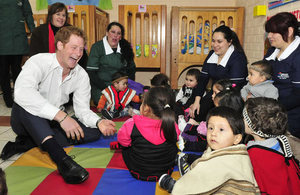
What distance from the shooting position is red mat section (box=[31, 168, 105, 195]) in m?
1.45

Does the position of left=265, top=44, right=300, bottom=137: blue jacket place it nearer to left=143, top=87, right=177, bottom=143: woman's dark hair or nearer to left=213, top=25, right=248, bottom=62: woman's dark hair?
left=213, top=25, right=248, bottom=62: woman's dark hair

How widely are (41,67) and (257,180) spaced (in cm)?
151

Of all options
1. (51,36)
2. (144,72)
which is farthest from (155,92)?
(144,72)

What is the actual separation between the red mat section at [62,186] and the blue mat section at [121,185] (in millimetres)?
40

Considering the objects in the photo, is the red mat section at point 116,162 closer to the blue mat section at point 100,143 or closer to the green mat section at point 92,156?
the green mat section at point 92,156

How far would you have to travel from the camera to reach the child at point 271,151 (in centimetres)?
118

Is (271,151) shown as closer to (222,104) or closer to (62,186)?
(222,104)

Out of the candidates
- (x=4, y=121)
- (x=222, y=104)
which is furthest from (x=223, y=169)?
(x=4, y=121)

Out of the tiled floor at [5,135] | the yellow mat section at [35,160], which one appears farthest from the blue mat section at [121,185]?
the tiled floor at [5,135]

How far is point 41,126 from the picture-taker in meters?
1.66

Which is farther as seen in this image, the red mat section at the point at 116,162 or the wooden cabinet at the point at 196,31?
the wooden cabinet at the point at 196,31

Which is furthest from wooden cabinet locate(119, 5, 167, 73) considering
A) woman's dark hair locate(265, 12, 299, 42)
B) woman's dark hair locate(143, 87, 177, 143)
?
woman's dark hair locate(143, 87, 177, 143)

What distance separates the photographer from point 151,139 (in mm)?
1469

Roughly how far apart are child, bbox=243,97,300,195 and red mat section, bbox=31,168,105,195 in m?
0.89
